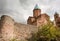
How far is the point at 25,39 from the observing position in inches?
1059

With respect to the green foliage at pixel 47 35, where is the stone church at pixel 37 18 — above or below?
above

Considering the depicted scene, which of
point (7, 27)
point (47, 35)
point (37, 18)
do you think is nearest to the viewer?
point (47, 35)

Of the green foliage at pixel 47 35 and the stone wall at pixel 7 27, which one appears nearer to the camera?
the green foliage at pixel 47 35

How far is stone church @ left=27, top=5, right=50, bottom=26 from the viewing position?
118ft

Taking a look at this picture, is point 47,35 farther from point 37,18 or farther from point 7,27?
point 37,18

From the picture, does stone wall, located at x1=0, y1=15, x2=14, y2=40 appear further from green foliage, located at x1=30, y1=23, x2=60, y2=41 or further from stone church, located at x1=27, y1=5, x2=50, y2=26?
stone church, located at x1=27, y1=5, x2=50, y2=26

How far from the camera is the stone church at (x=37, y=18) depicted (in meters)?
36.1

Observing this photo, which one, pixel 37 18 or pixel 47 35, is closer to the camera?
pixel 47 35

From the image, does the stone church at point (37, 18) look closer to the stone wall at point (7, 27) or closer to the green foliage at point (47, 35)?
the green foliage at point (47, 35)

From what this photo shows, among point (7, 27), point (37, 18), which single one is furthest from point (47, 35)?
point (37, 18)

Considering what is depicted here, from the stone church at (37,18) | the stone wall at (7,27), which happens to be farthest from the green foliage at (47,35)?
the stone church at (37,18)

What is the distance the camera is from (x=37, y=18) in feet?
121

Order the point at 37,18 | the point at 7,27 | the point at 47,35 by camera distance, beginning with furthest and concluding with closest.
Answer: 1. the point at 37,18
2. the point at 7,27
3. the point at 47,35

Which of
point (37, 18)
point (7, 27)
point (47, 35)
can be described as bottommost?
point (47, 35)
